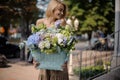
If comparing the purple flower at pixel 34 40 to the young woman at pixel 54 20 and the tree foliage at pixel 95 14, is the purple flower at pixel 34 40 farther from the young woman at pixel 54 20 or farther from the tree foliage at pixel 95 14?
the tree foliage at pixel 95 14

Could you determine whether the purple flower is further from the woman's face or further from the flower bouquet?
the woman's face

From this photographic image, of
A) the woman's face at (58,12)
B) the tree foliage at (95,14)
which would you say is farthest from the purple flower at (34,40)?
the tree foliage at (95,14)

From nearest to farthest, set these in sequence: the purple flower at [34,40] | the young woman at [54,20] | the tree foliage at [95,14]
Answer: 1. the purple flower at [34,40]
2. the young woman at [54,20]
3. the tree foliage at [95,14]

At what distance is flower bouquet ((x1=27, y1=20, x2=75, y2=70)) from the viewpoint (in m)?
2.86

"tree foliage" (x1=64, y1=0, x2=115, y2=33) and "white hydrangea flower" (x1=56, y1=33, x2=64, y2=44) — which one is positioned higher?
"tree foliage" (x1=64, y1=0, x2=115, y2=33)

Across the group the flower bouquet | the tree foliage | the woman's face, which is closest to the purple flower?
the flower bouquet

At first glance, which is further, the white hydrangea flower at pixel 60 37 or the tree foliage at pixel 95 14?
the tree foliage at pixel 95 14

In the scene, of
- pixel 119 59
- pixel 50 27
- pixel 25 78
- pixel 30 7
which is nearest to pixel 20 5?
pixel 30 7

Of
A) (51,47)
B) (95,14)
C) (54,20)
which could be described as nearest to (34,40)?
(51,47)

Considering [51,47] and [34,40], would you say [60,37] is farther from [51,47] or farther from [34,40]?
[34,40]

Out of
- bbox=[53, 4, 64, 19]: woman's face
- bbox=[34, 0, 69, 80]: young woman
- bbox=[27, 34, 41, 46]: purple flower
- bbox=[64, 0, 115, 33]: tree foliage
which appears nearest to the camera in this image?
bbox=[27, 34, 41, 46]: purple flower

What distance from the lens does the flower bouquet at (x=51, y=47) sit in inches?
113

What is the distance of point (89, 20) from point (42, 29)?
18.5 m

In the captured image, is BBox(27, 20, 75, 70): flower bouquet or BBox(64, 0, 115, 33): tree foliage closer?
BBox(27, 20, 75, 70): flower bouquet
